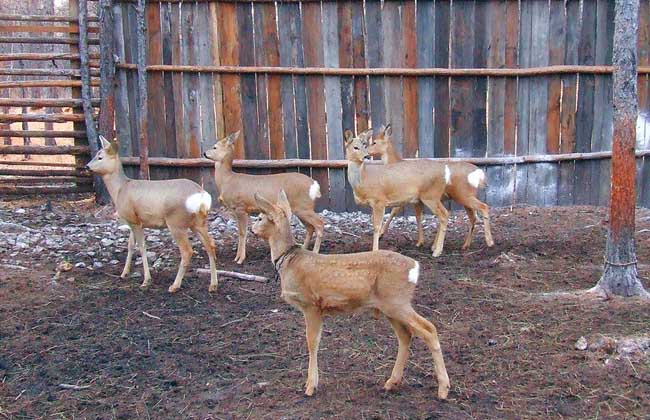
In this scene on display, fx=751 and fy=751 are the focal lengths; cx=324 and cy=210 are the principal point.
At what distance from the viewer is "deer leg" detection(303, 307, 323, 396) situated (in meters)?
4.50

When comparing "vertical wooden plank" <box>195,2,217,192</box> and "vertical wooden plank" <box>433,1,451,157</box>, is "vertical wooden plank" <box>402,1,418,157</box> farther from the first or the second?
"vertical wooden plank" <box>195,2,217,192</box>

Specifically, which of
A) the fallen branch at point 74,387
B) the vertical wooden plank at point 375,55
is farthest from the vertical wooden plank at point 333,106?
the fallen branch at point 74,387

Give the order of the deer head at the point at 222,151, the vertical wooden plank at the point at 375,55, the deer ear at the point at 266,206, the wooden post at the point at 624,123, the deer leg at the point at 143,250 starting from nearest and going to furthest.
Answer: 1. the deer ear at the point at 266,206
2. the wooden post at the point at 624,123
3. the deer leg at the point at 143,250
4. the deer head at the point at 222,151
5. the vertical wooden plank at the point at 375,55

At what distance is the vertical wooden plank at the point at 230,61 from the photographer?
10.1 m

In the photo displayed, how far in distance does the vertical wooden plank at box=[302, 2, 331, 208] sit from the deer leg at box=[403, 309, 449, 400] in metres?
6.13

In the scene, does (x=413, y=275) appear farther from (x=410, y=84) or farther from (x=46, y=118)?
(x=46, y=118)

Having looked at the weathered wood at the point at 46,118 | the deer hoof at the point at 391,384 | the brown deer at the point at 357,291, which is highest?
the weathered wood at the point at 46,118

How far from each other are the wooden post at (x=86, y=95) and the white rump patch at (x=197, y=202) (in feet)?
13.7

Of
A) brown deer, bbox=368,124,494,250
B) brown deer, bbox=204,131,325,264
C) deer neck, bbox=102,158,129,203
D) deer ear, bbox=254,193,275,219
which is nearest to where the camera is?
deer ear, bbox=254,193,275,219

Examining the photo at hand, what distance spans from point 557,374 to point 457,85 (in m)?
6.17

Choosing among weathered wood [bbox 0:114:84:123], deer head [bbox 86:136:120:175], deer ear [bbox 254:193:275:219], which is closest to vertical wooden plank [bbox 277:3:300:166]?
weathered wood [bbox 0:114:84:123]

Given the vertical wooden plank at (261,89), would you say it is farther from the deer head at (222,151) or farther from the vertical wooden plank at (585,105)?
the vertical wooden plank at (585,105)

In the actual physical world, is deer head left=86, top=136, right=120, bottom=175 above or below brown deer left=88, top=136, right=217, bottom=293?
above

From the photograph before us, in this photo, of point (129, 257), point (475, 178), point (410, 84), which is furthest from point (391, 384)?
point (410, 84)
